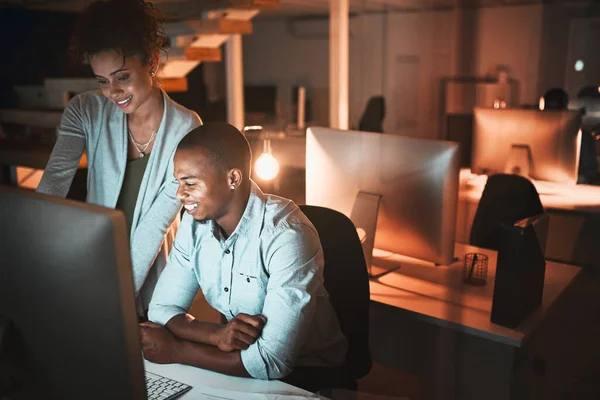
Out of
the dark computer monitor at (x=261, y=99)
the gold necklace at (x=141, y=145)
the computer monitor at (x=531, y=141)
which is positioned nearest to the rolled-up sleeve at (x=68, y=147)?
the gold necklace at (x=141, y=145)

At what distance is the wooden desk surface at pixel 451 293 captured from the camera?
162cm

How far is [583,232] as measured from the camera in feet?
9.36

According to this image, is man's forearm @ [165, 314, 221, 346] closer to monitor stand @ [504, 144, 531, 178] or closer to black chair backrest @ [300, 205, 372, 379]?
black chair backrest @ [300, 205, 372, 379]

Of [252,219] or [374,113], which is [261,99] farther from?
Answer: [252,219]

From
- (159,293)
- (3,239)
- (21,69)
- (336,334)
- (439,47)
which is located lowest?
(336,334)

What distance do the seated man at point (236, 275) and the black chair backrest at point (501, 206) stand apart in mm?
1202

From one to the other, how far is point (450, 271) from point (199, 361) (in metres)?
1.10

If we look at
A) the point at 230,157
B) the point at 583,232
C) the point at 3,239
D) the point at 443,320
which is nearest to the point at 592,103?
the point at 583,232

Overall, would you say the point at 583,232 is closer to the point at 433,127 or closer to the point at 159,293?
the point at 159,293

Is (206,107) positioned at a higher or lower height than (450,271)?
higher

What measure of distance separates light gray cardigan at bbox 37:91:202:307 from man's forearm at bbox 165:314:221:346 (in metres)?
0.29

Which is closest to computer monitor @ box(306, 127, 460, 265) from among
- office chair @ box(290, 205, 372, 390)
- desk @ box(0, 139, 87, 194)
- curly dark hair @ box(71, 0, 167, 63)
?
office chair @ box(290, 205, 372, 390)

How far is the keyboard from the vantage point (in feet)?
3.85

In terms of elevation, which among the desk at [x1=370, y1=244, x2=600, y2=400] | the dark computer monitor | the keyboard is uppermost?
the dark computer monitor
